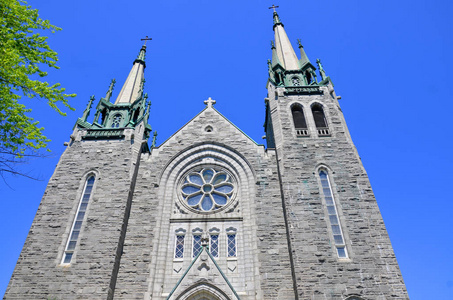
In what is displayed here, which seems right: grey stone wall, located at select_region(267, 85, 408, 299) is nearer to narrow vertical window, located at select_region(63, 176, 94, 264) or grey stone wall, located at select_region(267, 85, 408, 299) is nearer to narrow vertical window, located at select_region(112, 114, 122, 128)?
narrow vertical window, located at select_region(63, 176, 94, 264)

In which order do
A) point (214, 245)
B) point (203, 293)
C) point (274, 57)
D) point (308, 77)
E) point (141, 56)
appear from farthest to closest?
point (141, 56) < point (274, 57) < point (308, 77) < point (214, 245) < point (203, 293)

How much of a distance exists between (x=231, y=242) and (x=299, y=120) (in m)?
7.18

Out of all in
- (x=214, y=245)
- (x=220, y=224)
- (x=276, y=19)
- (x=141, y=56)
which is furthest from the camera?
(x=276, y=19)

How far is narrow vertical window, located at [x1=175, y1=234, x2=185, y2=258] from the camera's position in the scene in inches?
517

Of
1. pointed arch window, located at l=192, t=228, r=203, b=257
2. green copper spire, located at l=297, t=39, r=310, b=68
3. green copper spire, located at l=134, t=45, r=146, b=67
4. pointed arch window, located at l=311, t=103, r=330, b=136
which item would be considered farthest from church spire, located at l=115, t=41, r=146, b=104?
pointed arch window, located at l=311, t=103, r=330, b=136

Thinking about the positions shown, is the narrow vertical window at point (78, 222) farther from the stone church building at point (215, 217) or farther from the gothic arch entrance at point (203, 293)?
the gothic arch entrance at point (203, 293)

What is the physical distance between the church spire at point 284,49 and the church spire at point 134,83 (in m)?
9.06

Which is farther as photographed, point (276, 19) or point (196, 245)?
point (276, 19)

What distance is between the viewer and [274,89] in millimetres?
18156

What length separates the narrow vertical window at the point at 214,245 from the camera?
43.1ft

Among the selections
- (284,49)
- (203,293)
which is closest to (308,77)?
(284,49)

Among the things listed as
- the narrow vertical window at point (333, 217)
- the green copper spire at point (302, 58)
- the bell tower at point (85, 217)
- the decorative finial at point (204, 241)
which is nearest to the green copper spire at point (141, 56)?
the bell tower at point (85, 217)

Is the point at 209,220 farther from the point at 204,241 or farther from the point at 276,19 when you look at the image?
the point at 276,19

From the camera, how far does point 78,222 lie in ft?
44.1
